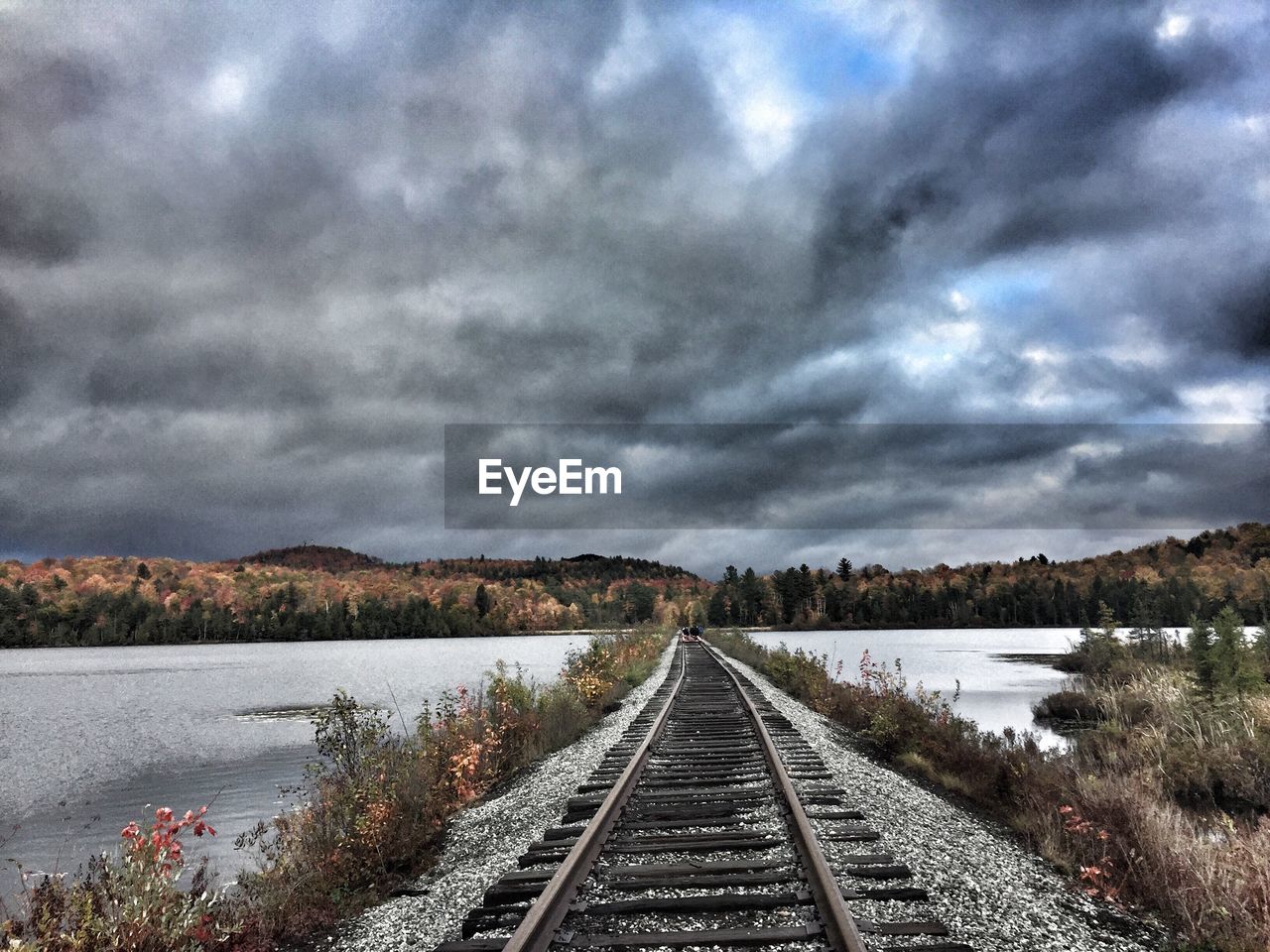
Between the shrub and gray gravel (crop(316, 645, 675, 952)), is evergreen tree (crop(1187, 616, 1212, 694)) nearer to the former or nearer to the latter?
gray gravel (crop(316, 645, 675, 952))

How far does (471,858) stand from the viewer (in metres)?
6.75

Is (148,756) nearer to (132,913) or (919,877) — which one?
(132,913)

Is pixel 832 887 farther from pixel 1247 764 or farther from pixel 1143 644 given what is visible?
pixel 1143 644

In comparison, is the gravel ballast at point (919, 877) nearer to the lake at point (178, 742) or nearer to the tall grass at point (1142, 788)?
the tall grass at point (1142, 788)

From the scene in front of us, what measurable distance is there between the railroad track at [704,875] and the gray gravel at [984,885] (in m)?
0.25

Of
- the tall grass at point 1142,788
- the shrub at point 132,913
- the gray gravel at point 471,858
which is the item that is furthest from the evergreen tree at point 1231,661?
the shrub at point 132,913

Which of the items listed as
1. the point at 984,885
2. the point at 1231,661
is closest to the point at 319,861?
the point at 984,885

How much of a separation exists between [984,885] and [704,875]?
2.03 m

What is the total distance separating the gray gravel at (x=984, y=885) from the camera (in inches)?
185

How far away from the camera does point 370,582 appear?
176375mm

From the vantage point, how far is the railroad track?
4.33 meters

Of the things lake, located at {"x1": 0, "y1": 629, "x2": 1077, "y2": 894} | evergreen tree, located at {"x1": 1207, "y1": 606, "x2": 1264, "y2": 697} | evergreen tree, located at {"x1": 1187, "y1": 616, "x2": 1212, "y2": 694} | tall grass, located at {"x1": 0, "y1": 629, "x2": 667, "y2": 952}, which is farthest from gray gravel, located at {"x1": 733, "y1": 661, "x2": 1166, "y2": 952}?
evergreen tree, located at {"x1": 1187, "y1": 616, "x2": 1212, "y2": 694}

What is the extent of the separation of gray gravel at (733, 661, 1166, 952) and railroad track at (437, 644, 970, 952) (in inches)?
9.8

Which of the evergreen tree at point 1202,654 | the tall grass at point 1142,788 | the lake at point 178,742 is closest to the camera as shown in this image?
the tall grass at point 1142,788
